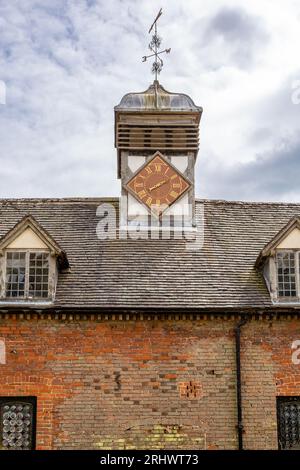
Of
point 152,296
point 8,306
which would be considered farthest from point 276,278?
point 8,306

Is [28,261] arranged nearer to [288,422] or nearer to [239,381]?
[239,381]

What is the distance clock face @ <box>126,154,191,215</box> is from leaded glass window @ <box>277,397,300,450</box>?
266 inches

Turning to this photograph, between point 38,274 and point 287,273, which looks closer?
point 38,274

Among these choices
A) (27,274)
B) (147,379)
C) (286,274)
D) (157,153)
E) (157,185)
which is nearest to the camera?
(147,379)

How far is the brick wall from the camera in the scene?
15.2 meters

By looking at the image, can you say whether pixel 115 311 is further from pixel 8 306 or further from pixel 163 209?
pixel 163 209

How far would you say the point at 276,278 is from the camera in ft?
54.3

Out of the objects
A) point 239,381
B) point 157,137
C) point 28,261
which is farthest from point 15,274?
point 157,137

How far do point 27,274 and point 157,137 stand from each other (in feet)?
21.8

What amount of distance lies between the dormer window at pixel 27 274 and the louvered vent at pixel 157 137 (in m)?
5.43

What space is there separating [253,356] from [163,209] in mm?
5662

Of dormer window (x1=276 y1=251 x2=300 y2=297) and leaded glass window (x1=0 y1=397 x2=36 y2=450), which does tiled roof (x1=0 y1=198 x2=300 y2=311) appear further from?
leaded glass window (x1=0 y1=397 x2=36 y2=450)

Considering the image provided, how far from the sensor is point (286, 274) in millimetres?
16719

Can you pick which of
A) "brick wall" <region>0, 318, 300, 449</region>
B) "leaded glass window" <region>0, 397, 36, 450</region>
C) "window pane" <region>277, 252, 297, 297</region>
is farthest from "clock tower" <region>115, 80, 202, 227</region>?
"leaded glass window" <region>0, 397, 36, 450</region>
